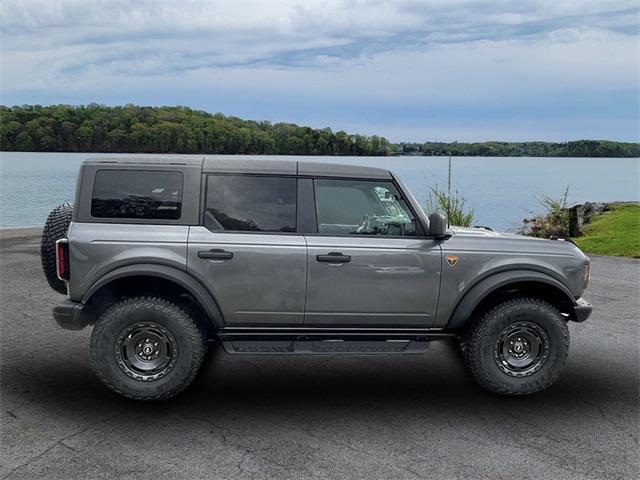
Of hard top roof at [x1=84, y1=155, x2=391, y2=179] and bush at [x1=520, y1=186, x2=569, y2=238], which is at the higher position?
hard top roof at [x1=84, y1=155, x2=391, y2=179]

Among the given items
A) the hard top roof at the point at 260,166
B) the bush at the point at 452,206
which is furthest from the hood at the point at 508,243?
the bush at the point at 452,206

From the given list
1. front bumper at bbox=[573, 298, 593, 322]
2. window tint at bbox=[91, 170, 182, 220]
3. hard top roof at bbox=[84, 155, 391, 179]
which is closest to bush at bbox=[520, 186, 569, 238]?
front bumper at bbox=[573, 298, 593, 322]

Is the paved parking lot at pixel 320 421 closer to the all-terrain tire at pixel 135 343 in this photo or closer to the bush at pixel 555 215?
the all-terrain tire at pixel 135 343

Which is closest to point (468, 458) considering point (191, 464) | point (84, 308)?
point (191, 464)

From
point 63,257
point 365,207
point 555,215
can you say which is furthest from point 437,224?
point 555,215

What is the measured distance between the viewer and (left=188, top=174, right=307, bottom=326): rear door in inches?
188

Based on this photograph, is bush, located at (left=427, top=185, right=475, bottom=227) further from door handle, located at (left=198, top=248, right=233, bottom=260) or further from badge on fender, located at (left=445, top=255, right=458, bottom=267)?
door handle, located at (left=198, top=248, right=233, bottom=260)

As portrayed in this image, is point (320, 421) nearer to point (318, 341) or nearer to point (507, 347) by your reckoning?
point (318, 341)

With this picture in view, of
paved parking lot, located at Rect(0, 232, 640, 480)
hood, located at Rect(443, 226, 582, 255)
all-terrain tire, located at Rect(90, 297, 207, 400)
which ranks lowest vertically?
paved parking lot, located at Rect(0, 232, 640, 480)

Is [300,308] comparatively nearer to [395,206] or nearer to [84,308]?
[395,206]

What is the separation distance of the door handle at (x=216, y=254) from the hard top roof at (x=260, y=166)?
69 centimetres

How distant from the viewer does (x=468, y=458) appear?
3848mm

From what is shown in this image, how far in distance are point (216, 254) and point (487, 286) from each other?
224 centimetres

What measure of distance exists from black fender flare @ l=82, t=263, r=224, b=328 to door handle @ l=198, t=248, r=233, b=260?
8.2 inches
